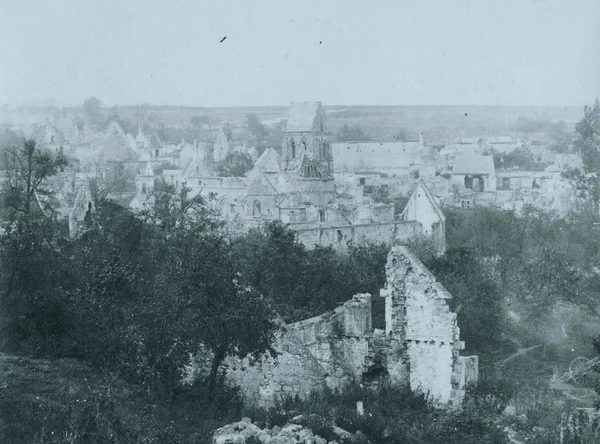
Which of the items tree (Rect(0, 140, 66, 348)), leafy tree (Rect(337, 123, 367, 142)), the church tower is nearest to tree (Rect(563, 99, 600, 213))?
tree (Rect(0, 140, 66, 348))

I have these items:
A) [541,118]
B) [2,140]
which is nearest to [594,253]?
→ [2,140]

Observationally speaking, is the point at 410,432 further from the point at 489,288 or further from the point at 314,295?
the point at 489,288

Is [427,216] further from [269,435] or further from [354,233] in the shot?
[269,435]

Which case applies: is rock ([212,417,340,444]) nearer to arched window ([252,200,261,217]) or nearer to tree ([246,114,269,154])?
arched window ([252,200,261,217])

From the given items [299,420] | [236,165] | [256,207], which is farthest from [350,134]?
[299,420]

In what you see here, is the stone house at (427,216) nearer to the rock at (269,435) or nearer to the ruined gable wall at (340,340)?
the ruined gable wall at (340,340)

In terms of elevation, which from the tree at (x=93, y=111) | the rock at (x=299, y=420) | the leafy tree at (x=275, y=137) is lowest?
the rock at (x=299, y=420)

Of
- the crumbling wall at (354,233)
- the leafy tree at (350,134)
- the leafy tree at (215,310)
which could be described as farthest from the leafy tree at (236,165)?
the leafy tree at (215,310)
